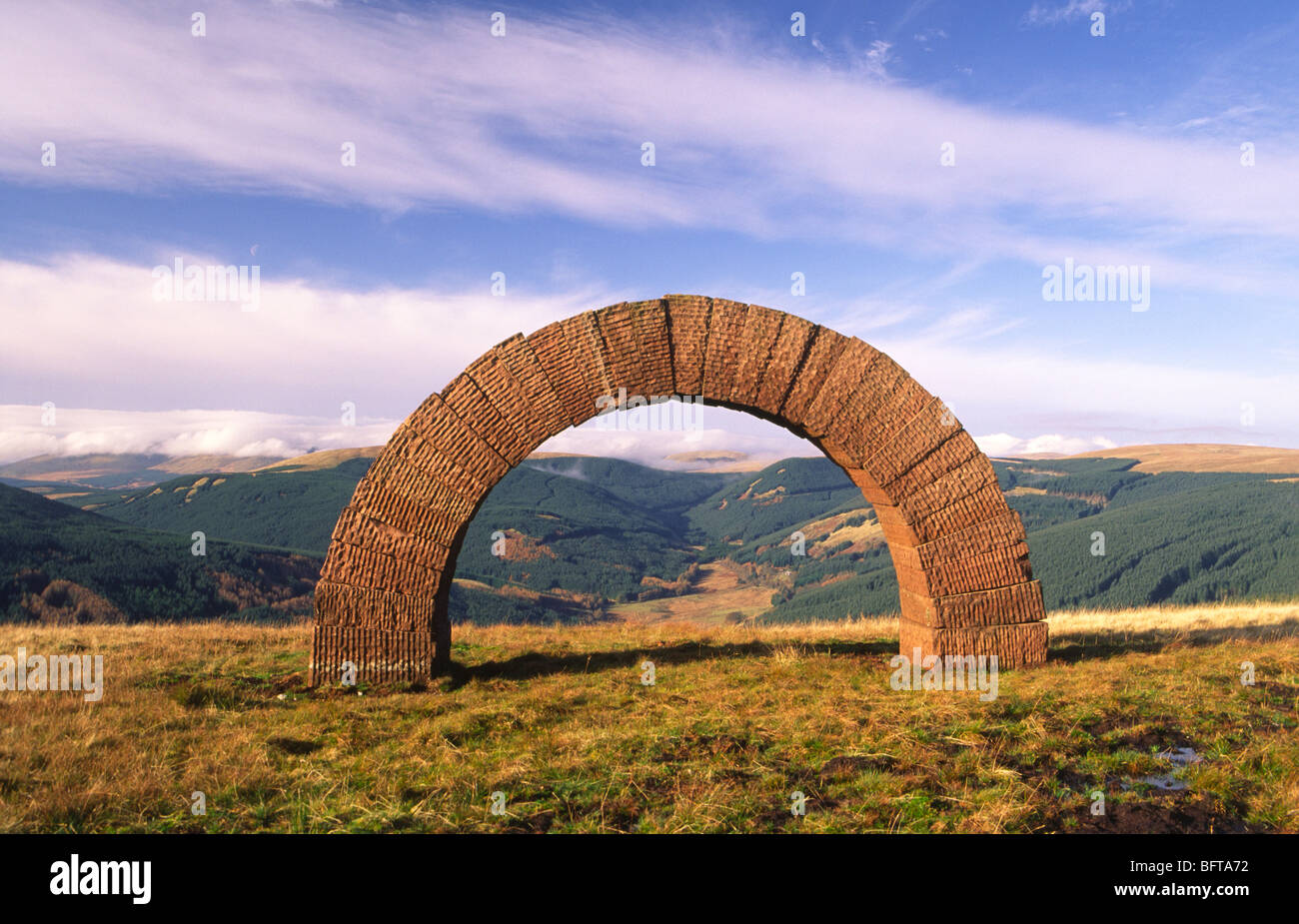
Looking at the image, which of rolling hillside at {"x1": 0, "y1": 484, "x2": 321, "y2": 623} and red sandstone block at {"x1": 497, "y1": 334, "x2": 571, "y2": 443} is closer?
red sandstone block at {"x1": 497, "y1": 334, "x2": 571, "y2": 443}

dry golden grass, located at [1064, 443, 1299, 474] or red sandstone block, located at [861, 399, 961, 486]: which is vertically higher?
dry golden grass, located at [1064, 443, 1299, 474]

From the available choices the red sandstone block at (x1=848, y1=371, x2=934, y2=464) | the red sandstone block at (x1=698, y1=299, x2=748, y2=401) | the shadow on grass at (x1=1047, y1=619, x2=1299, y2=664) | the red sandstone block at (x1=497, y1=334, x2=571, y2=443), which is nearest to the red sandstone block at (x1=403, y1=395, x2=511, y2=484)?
the red sandstone block at (x1=497, y1=334, x2=571, y2=443)

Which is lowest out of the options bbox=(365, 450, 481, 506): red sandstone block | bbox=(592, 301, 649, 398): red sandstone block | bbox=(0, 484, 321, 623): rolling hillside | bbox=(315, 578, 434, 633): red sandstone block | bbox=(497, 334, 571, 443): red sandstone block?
bbox=(0, 484, 321, 623): rolling hillside

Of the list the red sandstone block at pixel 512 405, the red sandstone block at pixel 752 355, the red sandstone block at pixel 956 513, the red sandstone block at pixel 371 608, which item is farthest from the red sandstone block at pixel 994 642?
the red sandstone block at pixel 371 608

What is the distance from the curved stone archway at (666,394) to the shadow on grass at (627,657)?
3.08 ft

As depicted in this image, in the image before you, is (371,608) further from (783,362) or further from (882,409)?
(882,409)

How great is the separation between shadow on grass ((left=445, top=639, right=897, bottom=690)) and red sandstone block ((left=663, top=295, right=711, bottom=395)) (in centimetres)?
462

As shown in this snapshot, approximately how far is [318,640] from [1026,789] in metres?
8.59

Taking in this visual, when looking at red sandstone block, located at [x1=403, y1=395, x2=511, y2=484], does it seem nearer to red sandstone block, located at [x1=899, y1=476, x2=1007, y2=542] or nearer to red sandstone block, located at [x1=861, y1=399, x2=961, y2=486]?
red sandstone block, located at [x1=861, y1=399, x2=961, y2=486]

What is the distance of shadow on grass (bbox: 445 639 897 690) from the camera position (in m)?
11.0

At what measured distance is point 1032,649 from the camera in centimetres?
1062

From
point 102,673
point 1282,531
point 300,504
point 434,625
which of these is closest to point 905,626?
point 434,625

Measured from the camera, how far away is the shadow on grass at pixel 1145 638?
11.9 metres

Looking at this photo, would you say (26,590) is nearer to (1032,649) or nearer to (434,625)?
(434,625)
